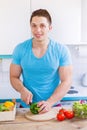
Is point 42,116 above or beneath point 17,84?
beneath

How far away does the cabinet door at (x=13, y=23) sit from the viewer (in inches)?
94.3

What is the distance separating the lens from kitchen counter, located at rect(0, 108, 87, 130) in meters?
1.56

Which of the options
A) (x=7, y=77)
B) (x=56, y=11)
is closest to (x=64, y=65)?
(x=56, y=11)

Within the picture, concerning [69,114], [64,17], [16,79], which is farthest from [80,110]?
[64,17]

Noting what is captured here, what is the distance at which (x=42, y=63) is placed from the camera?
1968 mm

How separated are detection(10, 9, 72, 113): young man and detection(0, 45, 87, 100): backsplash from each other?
0.62 m

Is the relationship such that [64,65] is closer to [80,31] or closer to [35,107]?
[35,107]

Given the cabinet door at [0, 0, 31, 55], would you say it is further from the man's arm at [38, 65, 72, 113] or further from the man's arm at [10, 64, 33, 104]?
the man's arm at [38, 65, 72, 113]

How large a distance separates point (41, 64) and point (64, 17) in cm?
67

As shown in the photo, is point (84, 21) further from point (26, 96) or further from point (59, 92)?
point (26, 96)

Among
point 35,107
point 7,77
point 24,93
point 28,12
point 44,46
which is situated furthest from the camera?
point 7,77

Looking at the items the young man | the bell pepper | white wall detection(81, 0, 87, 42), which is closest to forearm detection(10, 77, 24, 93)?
the young man

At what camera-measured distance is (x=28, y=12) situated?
7.92 feet

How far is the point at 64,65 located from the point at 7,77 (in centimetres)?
108
